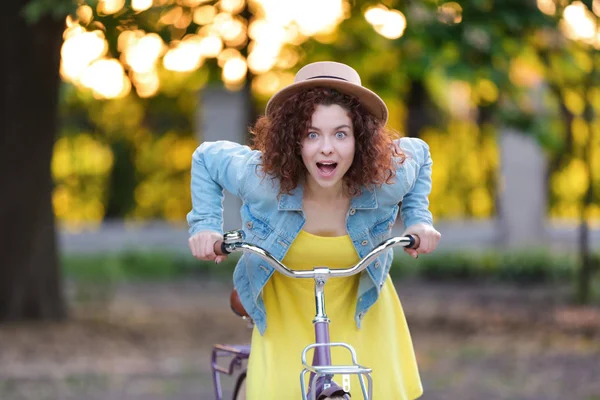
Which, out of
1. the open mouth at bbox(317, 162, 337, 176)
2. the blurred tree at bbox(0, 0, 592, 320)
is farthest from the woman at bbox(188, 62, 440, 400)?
the blurred tree at bbox(0, 0, 592, 320)

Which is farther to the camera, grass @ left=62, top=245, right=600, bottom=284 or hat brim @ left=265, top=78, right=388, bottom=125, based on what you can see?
grass @ left=62, top=245, right=600, bottom=284

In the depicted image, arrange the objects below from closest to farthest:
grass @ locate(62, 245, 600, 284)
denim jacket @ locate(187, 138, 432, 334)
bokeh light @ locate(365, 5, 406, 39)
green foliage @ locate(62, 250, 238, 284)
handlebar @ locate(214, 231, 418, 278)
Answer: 1. handlebar @ locate(214, 231, 418, 278)
2. denim jacket @ locate(187, 138, 432, 334)
3. bokeh light @ locate(365, 5, 406, 39)
4. grass @ locate(62, 245, 600, 284)
5. green foliage @ locate(62, 250, 238, 284)

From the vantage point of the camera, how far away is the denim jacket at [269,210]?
3.73 m

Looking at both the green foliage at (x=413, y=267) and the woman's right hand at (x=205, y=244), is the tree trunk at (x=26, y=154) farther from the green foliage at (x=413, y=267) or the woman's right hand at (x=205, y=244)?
the woman's right hand at (x=205, y=244)

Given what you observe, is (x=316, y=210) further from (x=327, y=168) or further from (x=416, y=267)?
(x=416, y=267)

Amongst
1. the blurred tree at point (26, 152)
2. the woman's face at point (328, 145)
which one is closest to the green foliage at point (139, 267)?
the blurred tree at point (26, 152)

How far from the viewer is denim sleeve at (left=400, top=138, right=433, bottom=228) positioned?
12.6ft

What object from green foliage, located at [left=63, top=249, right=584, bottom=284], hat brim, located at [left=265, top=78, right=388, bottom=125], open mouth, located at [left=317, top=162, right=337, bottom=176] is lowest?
open mouth, located at [left=317, top=162, right=337, bottom=176]

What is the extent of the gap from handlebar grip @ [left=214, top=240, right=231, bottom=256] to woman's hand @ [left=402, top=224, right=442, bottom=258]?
1.84 ft

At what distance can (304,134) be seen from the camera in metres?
3.68

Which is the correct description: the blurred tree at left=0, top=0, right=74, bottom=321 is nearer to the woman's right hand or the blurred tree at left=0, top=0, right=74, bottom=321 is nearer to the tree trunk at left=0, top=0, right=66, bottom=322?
the tree trunk at left=0, top=0, right=66, bottom=322

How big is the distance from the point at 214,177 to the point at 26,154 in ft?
28.7

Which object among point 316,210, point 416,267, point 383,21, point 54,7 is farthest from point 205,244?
point 416,267

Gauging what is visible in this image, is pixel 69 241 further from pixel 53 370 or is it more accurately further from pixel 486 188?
pixel 53 370
